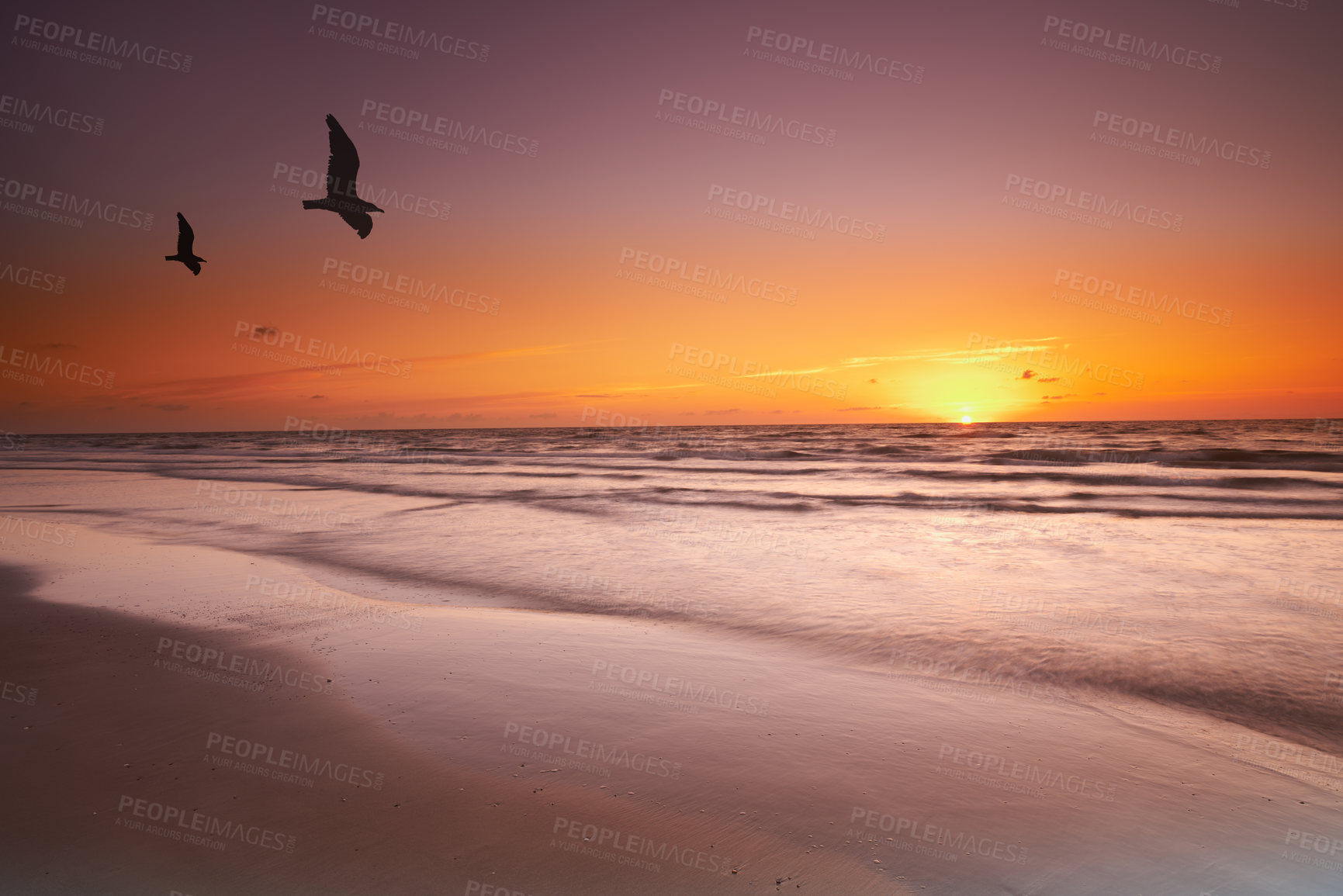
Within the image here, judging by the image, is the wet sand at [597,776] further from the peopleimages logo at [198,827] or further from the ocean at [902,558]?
the ocean at [902,558]

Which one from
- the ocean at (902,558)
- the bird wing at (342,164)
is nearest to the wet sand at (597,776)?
the ocean at (902,558)

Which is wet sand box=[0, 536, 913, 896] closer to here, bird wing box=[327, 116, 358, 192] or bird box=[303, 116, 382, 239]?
bird box=[303, 116, 382, 239]

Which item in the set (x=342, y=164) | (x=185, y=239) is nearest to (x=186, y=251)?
(x=185, y=239)

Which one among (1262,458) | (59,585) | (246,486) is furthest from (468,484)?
(1262,458)

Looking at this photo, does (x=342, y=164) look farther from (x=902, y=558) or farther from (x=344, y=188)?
(x=902, y=558)

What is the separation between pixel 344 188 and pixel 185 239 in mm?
3865

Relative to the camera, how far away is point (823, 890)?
10.00 feet

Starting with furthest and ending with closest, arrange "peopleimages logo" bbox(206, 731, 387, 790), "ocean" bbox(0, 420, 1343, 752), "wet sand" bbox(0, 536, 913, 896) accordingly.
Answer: "ocean" bbox(0, 420, 1343, 752) → "peopleimages logo" bbox(206, 731, 387, 790) → "wet sand" bbox(0, 536, 913, 896)

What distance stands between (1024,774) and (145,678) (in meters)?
6.30

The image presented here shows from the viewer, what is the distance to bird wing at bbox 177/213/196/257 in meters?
11.2

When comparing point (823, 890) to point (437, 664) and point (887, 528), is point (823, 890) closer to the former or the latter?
point (437, 664)

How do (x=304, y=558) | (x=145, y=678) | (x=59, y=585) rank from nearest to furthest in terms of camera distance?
1. (x=145, y=678)
2. (x=59, y=585)
3. (x=304, y=558)

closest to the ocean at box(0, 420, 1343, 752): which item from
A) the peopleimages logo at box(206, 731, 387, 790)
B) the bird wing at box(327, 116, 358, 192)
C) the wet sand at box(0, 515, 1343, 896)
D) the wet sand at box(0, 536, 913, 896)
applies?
the wet sand at box(0, 515, 1343, 896)

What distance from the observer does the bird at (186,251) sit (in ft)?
36.6
